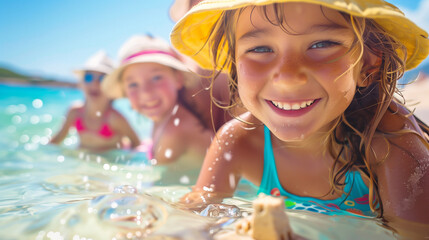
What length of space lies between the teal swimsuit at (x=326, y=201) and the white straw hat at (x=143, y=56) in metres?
1.64

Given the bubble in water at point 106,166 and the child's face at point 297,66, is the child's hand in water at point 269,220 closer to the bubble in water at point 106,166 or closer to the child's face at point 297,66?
the child's face at point 297,66

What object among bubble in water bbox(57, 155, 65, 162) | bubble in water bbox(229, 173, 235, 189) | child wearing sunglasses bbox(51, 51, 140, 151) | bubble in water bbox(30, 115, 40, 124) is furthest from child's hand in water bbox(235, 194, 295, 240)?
bubble in water bbox(30, 115, 40, 124)

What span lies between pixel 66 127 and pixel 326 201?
4415 millimetres

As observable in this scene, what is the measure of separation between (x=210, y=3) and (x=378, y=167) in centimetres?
105

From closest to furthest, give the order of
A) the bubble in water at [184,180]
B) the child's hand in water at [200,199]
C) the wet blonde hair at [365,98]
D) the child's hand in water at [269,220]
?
the child's hand in water at [269,220]
the wet blonde hair at [365,98]
the child's hand in water at [200,199]
the bubble in water at [184,180]

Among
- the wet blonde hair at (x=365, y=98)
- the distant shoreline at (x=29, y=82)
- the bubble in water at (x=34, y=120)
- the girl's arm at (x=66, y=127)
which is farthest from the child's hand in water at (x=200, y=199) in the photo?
the distant shoreline at (x=29, y=82)

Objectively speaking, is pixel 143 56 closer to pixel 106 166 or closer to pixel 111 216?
pixel 106 166

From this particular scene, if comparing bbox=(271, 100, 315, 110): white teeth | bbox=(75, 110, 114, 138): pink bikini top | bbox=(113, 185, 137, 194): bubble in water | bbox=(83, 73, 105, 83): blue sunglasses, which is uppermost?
bbox=(83, 73, 105, 83): blue sunglasses

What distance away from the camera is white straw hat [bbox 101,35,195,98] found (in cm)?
338

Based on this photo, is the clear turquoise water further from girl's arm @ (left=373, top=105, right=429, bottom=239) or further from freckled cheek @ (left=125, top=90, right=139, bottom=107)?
freckled cheek @ (left=125, top=90, right=139, bottom=107)

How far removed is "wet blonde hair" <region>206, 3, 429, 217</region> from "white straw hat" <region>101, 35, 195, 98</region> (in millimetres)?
1511

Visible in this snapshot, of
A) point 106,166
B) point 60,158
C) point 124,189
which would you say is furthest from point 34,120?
point 124,189

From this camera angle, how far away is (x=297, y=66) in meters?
1.38

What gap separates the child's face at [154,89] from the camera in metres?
3.33
